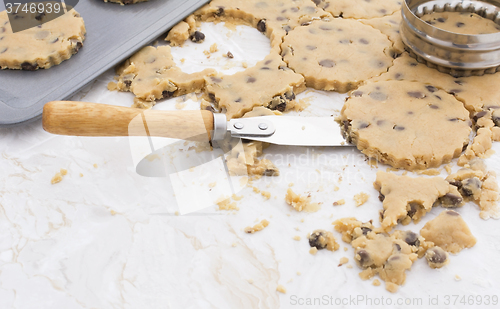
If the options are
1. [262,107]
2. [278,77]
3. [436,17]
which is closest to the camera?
[262,107]

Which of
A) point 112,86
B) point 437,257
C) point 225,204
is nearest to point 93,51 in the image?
point 112,86

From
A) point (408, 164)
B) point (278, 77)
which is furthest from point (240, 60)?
point (408, 164)

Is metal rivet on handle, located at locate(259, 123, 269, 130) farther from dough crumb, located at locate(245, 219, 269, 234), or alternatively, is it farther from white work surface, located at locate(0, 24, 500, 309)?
dough crumb, located at locate(245, 219, 269, 234)

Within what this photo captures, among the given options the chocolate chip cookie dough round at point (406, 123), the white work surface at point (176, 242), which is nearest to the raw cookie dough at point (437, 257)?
the white work surface at point (176, 242)

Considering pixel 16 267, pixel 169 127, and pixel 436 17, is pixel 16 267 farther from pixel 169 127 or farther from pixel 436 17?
pixel 436 17

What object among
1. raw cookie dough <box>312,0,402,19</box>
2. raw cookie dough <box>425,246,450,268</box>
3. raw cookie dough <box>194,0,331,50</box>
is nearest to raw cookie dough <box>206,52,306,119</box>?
raw cookie dough <box>194,0,331,50</box>

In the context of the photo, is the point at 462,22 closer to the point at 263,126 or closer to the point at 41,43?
the point at 263,126
